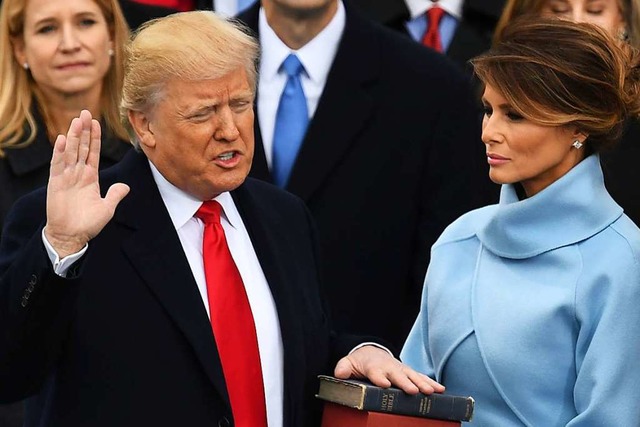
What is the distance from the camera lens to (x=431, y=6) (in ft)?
21.3

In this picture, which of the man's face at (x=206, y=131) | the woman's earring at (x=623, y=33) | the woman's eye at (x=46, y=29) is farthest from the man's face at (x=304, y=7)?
the man's face at (x=206, y=131)

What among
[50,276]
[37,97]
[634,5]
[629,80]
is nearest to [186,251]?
[50,276]

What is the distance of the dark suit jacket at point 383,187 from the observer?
547 cm

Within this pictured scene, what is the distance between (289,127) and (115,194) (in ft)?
5.70

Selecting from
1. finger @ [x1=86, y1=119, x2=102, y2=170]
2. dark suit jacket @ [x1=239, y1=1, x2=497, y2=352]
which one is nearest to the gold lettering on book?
finger @ [x1=86, y1=119, x2=102, y2=170]

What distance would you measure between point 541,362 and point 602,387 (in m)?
0.18

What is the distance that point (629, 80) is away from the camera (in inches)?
170

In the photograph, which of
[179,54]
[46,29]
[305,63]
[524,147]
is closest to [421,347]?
[524,147]

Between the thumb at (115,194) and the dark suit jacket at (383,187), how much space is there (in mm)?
1538

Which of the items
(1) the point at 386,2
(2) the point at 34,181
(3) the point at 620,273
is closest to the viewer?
(3) the point at 620,273

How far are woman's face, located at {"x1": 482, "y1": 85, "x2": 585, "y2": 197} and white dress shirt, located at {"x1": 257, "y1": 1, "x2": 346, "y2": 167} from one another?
1.41m

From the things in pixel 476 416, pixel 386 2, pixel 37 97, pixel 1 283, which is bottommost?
pixel 476 416

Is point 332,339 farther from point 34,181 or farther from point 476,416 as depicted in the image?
point 34,181

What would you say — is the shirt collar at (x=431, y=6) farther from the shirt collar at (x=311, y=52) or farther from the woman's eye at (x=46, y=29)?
the woman's eye at (x=46, y=29)
